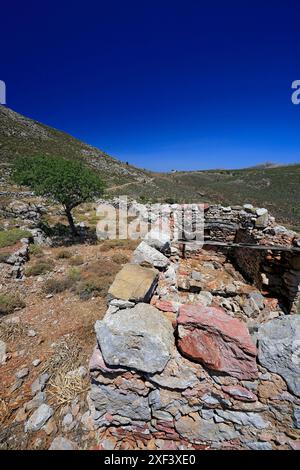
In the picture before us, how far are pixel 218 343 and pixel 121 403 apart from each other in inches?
59.4

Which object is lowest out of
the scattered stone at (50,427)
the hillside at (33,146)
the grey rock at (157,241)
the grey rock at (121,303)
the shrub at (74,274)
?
the scattered stone at (50,427)

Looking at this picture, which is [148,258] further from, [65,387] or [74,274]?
[74,274]

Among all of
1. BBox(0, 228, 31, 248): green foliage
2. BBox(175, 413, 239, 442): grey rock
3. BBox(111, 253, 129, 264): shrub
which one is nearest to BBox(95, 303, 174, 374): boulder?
BBox(175, 413, 239, 442): grey rock

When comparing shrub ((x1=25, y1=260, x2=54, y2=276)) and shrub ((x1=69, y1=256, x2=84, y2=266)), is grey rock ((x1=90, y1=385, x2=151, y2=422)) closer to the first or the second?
shrub ((x1=25, y1=260, x2=54, y2=276))

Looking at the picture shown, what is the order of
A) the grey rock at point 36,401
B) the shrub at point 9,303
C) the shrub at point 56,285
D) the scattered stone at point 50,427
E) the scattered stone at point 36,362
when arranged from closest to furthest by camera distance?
the scattered stone at point 50,427
the grey rock at point 36,401
the scattered stone at point 36,362
the shrub at point 9,303
the shrub at point 56,285

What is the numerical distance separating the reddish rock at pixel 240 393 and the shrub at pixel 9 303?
5792 millimetres

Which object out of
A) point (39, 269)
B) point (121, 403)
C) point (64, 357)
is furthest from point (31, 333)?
point (121, 403)

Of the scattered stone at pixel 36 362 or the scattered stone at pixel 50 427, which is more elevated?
the scattered stone at pixel 36 362

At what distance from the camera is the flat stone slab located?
3002 millimetres

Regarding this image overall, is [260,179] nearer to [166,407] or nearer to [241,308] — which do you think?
[241,308]

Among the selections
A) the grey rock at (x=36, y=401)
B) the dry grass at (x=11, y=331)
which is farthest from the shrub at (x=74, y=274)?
the grey rock at (x=36, y=401)

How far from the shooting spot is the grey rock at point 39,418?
3131mm

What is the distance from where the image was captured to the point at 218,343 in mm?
2477

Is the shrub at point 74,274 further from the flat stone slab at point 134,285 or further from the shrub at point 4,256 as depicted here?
the flat stone slab at point 134,285
